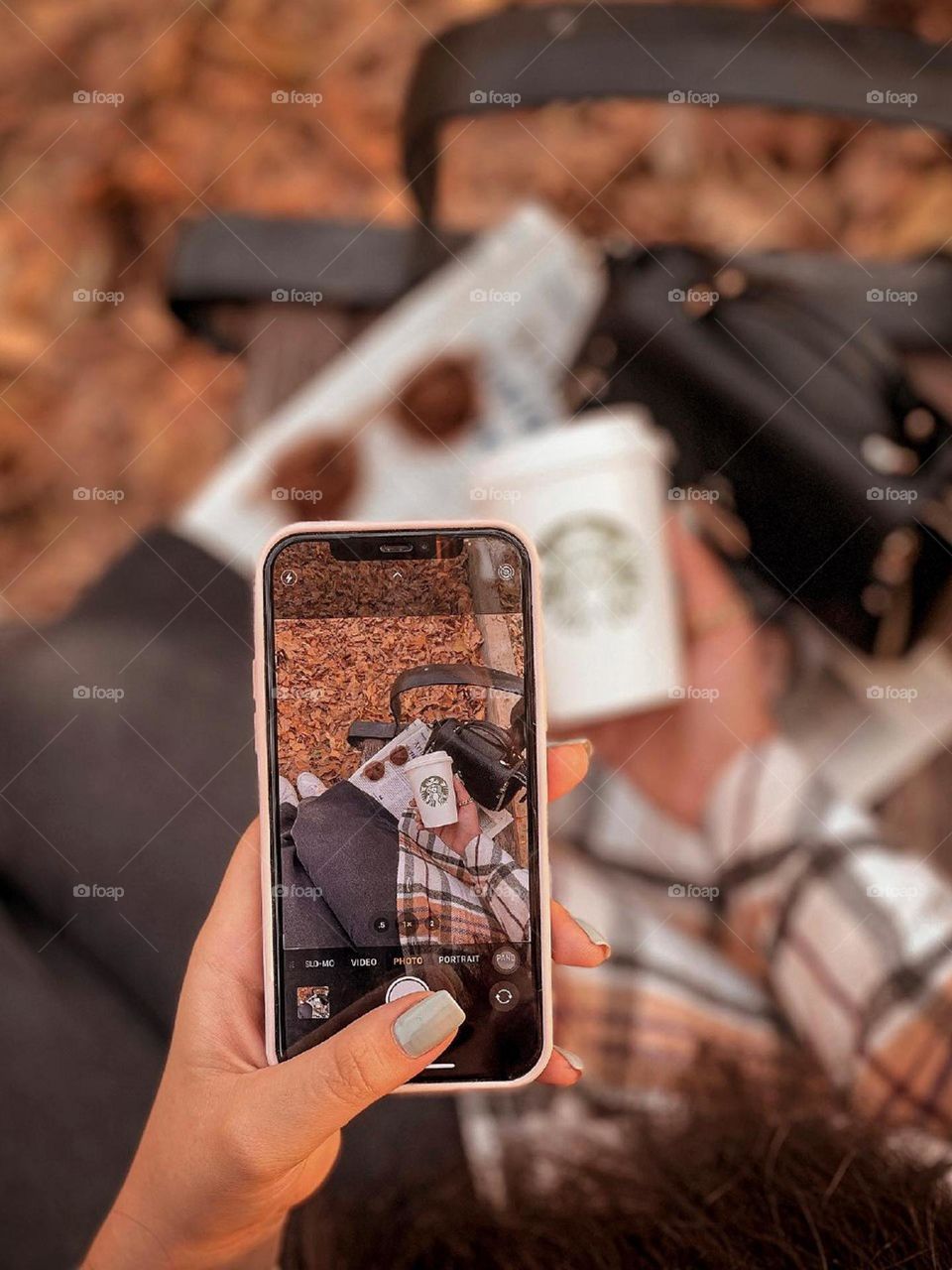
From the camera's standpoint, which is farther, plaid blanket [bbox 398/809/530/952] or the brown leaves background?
the brown leaves background

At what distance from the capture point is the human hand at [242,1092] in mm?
322

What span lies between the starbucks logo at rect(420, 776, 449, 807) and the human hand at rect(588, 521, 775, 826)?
27 centimetres

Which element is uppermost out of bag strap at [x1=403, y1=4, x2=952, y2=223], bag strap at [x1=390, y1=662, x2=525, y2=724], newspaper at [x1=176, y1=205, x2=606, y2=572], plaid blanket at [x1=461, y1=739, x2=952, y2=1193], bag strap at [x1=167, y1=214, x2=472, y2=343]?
bag strap at [x1=403, y1=4, x2=952, y2=223]

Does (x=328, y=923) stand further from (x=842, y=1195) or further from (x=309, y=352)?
(x=309, y=352)

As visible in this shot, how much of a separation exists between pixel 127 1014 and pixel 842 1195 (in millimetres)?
359

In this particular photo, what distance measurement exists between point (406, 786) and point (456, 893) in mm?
45

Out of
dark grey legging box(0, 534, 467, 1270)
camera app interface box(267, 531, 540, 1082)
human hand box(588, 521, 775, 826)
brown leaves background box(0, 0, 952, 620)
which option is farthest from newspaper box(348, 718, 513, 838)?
brown leaves background box(0, 0, 952, 620)

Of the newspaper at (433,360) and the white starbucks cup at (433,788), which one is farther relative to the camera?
the newspaper at (433,360)

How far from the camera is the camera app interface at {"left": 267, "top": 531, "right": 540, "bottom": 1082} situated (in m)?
0.36

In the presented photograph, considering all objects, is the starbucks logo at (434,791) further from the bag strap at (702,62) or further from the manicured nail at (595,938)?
the bag strap at (702,62)

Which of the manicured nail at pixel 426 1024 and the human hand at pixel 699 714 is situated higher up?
the manicured nail at pixel 426 1024

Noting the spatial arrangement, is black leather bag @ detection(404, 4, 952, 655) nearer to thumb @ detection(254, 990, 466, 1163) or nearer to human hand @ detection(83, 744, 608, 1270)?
human hand @ detection(83, 744, 608, 1270)

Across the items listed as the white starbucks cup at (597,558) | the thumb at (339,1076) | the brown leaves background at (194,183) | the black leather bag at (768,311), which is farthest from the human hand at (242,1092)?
the brown leaves background at (194,183)

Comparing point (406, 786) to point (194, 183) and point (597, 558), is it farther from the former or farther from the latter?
point (194, 183)
